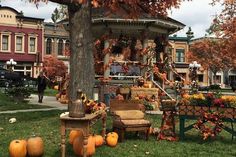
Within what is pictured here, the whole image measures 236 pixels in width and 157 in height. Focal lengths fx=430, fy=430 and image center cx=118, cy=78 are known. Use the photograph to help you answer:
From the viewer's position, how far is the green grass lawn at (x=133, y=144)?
892 cm

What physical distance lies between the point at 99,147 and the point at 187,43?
6213 centimetres

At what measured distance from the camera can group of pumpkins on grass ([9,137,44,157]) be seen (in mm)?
8047

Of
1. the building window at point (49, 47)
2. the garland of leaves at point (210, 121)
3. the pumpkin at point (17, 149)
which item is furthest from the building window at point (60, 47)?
the pumpkin at point (17, 149)

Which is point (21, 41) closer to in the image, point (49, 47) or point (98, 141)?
point (49, 47)

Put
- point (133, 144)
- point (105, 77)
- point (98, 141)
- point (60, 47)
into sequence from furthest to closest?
point (60, 47)
point (105, 77)
point (133, 144)
point (98, 141)

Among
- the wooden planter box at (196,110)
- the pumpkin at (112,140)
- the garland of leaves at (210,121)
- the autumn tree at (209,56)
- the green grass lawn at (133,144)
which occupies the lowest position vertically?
the green grass lawn at (133,144)

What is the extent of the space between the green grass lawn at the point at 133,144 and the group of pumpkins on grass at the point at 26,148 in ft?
1.18

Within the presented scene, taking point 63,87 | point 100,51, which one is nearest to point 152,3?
point 100,51

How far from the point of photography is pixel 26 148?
8312 millimetres

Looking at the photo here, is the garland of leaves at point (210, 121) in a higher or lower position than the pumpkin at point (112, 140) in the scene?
higher

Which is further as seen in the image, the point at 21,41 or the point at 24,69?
the point at 21,41

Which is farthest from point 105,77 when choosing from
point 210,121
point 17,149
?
point 17,149

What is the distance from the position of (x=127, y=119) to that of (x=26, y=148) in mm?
2835

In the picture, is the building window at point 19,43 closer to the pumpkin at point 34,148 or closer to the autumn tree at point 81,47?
the autumn tree at point 81,47
